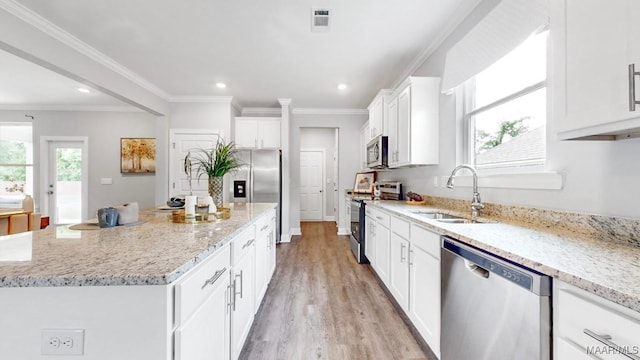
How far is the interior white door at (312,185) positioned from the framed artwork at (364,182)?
2.20 m

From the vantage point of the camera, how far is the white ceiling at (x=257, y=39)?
7.52ft

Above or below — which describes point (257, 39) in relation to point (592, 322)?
above

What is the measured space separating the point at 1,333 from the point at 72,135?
21.4 feet

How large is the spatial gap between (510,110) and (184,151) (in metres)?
4.84

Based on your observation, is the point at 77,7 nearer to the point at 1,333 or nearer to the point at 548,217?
the point at 1,333

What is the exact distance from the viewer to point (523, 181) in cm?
164

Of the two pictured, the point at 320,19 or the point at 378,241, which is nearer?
the point at 320,19

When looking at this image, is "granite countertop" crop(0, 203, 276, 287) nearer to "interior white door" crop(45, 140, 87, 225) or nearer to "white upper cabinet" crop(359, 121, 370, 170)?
"white upper cabinet" crop(359, 121, 370, 170)

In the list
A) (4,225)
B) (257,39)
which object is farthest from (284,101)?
(4,225)

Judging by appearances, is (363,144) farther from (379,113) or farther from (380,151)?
(380,151)

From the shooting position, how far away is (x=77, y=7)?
→ 231 centimetres

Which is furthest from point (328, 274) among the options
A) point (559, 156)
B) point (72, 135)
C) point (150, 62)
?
point (72, 135)

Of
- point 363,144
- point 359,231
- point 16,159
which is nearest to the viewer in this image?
point 359,231

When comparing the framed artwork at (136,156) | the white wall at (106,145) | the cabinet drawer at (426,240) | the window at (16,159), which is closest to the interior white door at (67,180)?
the white wall at (106,145)
